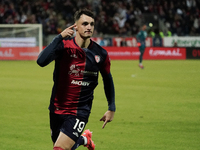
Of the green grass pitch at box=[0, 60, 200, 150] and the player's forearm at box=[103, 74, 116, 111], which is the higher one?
the player's forearm at box=[103, 74, 116, 111]

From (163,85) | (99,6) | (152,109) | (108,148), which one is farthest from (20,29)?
(108,148)

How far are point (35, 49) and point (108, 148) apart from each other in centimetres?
2424

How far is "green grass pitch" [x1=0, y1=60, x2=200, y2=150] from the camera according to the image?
24.4 feet

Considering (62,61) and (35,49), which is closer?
(62,61)

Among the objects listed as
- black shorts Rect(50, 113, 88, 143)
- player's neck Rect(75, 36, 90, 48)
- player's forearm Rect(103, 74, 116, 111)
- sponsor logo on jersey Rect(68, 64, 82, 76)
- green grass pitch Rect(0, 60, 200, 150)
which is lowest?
green grass pitch Rect(0, 60, 200, 150)

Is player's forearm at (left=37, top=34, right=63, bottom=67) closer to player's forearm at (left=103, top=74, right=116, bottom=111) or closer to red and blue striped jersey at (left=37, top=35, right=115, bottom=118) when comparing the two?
red and blue striped jersey at (left=37, top=35, right=115, bottom=118)

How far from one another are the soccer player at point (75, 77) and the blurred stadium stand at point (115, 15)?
93.9 ft

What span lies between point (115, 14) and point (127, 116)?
27.4 metres

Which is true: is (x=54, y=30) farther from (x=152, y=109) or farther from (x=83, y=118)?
(x=83, y=118)

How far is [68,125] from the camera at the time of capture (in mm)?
5105

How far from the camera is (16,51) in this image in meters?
30.6

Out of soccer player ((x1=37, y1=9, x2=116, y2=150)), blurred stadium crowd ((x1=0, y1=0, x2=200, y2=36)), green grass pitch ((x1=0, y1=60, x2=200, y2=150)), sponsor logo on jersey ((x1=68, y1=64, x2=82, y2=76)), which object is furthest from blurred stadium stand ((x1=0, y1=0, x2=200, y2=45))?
sponsor logo on jersey ((x1=68, y1=64, x2=82, y2=76))

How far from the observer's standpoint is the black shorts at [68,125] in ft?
16.7

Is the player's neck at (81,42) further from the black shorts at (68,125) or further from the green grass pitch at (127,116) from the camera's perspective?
the green grass pitch at (127,116)
